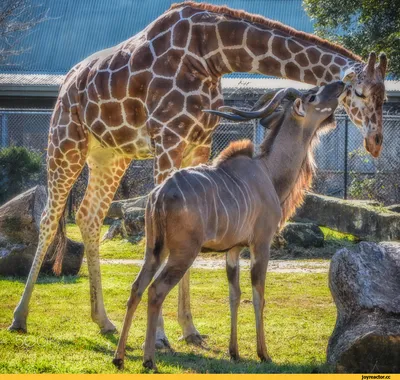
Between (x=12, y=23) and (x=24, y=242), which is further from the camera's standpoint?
(x=12, y=23)

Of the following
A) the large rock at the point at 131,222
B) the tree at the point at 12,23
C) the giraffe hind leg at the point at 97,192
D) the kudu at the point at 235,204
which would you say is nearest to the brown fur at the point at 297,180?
the kudu at the point at 235,204

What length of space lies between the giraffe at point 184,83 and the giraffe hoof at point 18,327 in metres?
0.01

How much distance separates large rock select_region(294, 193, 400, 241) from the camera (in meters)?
14.6

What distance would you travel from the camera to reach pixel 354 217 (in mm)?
15258

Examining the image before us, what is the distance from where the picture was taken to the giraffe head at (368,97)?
827 cm

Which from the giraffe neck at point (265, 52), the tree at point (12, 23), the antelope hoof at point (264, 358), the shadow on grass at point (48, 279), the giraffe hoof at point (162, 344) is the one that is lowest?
the giraffe hoof at point (162, 344)

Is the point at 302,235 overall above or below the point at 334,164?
below

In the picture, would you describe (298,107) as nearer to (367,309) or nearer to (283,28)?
(283,28)

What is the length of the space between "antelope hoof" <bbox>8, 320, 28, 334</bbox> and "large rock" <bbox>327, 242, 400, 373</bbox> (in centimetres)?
329

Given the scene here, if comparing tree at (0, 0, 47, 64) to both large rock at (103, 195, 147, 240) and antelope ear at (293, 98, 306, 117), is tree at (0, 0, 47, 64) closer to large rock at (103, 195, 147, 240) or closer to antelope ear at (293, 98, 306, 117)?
large rock at (103, 195, 147, 240)

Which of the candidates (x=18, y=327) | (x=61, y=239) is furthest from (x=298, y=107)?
(x=61, y=239)

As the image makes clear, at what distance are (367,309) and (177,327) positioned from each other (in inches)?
112

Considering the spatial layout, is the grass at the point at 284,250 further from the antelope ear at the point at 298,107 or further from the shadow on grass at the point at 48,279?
the antelope ear at the point at 298,107

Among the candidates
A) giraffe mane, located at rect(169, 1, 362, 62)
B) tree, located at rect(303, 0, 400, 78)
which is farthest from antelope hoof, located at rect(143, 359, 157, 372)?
tree, located at rect(303, 0, 400, 78)
